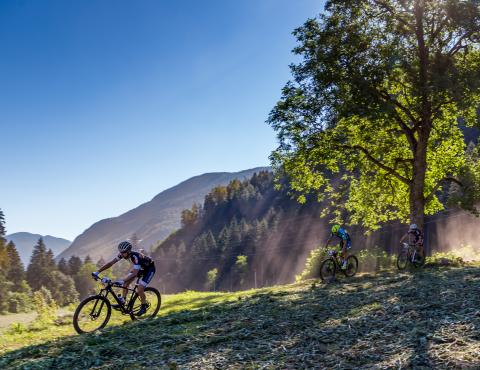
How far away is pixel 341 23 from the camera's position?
25125 mm

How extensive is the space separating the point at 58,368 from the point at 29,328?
847 centimetres

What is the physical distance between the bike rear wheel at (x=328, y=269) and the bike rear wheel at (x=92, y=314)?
11911mm

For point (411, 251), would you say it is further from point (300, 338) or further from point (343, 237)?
point (300, 338)

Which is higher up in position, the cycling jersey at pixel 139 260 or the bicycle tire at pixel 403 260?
the cycling jersey at pixel 139 260

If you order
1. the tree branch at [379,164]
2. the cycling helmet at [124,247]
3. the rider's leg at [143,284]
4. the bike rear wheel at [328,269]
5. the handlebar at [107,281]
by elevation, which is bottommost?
the bike rear wheel at [328,269]

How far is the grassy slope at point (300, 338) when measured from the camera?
24.3ft

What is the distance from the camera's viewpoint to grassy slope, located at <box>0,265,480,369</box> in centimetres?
741

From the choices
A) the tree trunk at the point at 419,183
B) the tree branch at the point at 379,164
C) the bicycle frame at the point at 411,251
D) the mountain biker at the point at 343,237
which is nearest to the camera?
the mountain biker at the point at 343,237

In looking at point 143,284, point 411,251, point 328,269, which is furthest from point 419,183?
point 143,284

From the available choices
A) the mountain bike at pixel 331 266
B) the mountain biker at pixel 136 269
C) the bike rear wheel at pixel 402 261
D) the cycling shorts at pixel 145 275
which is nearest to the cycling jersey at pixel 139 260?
the mountain biker at pixel 136 269

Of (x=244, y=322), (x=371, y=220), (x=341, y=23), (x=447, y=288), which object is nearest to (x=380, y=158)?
(x=371, y=220)

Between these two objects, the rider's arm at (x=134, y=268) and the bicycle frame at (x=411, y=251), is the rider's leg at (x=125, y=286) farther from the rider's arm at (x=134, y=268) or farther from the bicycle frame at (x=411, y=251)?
the bicycle frame at (x=411, y=251)

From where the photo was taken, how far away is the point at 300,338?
9227 mm

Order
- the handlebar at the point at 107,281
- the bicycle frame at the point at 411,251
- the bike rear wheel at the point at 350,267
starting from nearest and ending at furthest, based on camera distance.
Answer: the handlebar at the point at 107,281
the bike rear wheel at the point at 350,267
the bicycle frame at the point at 411,251
